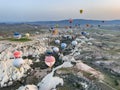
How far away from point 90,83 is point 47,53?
1305 inches

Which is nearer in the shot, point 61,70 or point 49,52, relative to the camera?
point 61,70

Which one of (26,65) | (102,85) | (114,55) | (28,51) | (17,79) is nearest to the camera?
(102,85)

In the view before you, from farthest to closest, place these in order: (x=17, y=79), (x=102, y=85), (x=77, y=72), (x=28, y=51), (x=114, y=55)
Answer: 1. (x=28, y=51)
2. (x=114, y=55)
3. (x=17, y=79)
4. (x=77, y=72)
5. (x=102, y=85)

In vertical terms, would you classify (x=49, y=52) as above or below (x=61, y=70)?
below

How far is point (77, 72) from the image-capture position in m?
60.2

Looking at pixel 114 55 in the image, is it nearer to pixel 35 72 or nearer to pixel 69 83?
pixel 35 72

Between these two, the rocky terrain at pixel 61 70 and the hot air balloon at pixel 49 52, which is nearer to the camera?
the rocky terrain at pixel 61 70

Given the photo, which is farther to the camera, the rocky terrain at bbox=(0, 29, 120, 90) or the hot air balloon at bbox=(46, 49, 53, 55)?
the hot air balloon at bbox=(46, 49, 53, 55)

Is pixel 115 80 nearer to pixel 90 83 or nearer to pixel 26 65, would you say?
pixel 90 83

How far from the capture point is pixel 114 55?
83.1 metres

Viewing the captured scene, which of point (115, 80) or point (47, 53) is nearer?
point (115, 80)

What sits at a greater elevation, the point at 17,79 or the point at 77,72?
the point at 77,72

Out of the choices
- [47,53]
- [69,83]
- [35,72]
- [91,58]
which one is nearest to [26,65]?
[35,72]

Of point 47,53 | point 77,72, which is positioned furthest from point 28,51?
point 77,72
